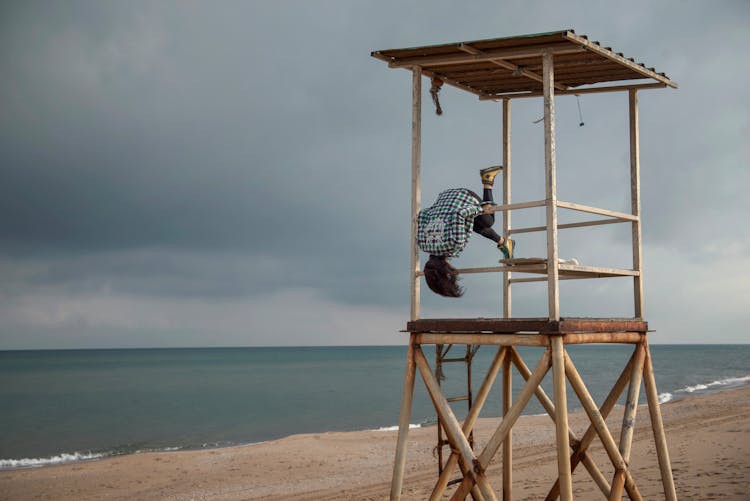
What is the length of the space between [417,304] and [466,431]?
1.46 metres

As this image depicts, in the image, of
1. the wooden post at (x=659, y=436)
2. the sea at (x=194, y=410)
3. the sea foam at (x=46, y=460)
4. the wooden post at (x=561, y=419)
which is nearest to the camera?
the wooden post at (x=561, y=419)

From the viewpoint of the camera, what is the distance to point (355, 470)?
17453 millimetres

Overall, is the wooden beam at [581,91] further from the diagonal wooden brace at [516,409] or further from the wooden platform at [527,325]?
the diagonal wooden brace at [516,409]

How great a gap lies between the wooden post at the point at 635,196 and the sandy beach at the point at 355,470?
14.7 ft

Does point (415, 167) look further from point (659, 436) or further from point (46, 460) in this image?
point (46, 460)

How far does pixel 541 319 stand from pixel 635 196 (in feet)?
8.11

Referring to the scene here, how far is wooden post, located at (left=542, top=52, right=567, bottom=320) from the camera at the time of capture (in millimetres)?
6020

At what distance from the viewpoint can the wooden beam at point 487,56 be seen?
20.7 feet

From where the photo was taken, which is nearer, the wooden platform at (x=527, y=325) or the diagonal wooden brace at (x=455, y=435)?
the wooden platform at (x=527, y=325)

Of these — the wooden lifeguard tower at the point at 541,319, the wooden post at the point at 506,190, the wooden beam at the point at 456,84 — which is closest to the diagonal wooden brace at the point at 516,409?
the wooden lifeguard tower at the point at 541,319

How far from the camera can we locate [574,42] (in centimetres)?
615

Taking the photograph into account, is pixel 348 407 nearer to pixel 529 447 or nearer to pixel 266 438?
pixel 266 438

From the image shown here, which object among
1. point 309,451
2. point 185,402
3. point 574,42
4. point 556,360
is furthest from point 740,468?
point 185,402

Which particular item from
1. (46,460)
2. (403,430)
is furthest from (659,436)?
(46,460)
